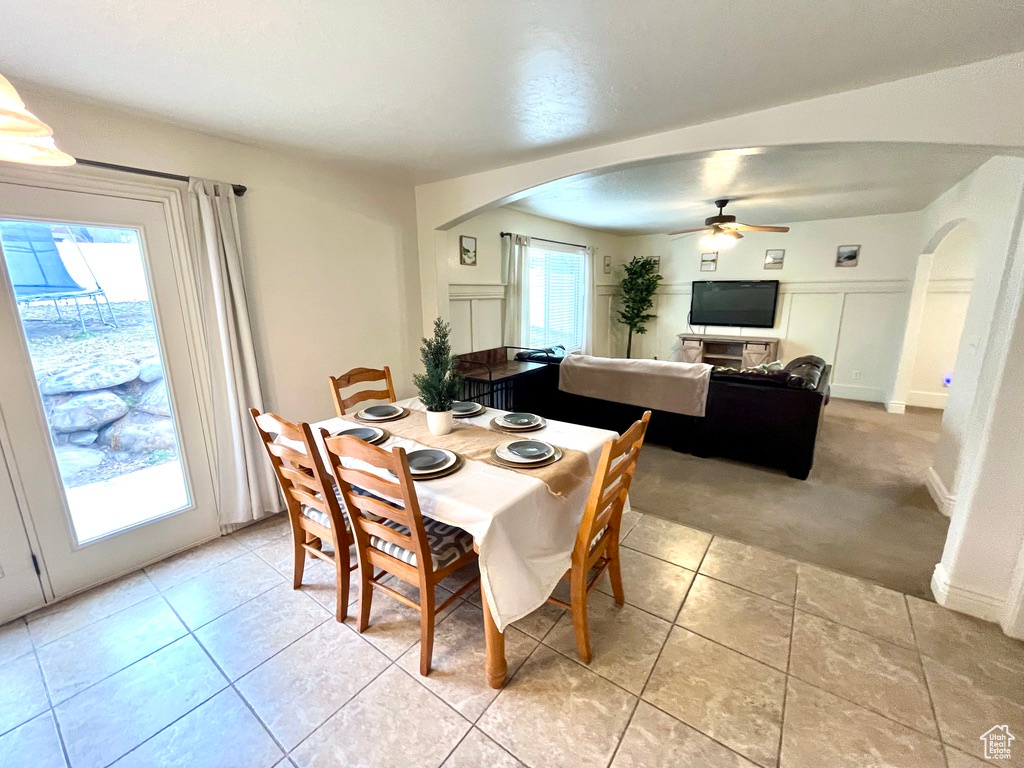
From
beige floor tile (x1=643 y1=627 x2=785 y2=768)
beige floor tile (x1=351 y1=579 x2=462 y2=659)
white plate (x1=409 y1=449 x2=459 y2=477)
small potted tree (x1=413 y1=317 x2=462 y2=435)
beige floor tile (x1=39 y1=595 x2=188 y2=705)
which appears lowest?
beige floor tile (x1=351 y1=579 x2=462 y2=659)

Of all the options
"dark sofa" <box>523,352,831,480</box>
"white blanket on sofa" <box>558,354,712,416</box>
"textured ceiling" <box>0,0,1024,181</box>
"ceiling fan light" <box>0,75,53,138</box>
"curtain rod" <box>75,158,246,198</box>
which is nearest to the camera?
"ceiling fan light" <box>0,75,53,138</box>

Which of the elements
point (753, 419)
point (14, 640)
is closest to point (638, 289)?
point (753, 419)

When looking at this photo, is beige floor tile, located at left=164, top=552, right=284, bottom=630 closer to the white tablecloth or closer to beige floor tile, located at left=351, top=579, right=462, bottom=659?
beige floor tile, located at left=351, top=579, right=462, bottom=659

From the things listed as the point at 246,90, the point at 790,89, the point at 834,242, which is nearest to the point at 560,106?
the point at 790,89

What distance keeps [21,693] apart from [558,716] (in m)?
2.02

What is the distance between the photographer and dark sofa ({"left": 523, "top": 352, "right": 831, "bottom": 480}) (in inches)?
121

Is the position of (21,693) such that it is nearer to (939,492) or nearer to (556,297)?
(939,492)

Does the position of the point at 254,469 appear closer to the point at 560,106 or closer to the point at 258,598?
the point at 258,598

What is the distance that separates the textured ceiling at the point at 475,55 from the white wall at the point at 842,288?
15.2ft

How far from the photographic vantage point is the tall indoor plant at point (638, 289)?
→ 6.58m

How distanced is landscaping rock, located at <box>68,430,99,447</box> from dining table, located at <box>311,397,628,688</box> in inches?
71.0

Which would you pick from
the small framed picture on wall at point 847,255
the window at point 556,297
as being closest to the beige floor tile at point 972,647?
the window at point 556,297

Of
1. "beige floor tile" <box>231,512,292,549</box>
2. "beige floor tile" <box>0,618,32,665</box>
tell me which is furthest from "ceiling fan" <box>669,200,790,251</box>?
"beige floor tile" <box>0,618,32,665</box>

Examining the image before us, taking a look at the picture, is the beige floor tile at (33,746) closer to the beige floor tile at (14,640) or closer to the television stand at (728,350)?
the beige floor tile at (14,640)
